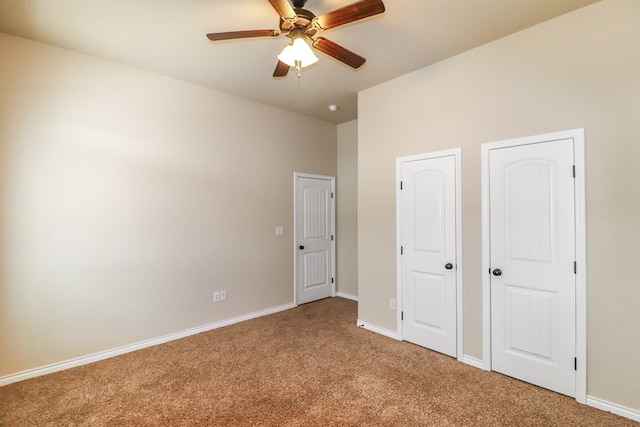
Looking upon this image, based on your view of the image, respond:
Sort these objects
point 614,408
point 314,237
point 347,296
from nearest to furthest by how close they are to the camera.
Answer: point 614,408 < point 314,237 < point 347,296

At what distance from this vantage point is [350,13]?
1754 mm

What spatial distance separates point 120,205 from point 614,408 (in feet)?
14.9

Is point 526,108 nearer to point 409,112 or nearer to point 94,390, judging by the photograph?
point 409,112

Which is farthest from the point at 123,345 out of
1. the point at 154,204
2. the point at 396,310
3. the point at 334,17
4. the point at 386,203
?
the point at 334,17

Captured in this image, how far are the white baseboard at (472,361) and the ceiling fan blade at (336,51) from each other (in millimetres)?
2823

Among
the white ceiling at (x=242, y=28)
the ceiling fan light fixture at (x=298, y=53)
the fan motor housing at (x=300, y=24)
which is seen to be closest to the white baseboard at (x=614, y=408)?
the white ceiling at (x=242, y=28)

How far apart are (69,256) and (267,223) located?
2203mm

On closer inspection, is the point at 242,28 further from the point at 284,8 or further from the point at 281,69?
the point at 284,8

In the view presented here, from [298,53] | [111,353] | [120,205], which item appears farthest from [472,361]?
[120,205]

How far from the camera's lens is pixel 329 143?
5.08 meters

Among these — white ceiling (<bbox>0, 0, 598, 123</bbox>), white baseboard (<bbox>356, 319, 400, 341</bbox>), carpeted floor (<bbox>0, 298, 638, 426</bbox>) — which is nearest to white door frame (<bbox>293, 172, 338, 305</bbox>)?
white baseboard (<bbox>356, 319, 400, 341</bbox>)

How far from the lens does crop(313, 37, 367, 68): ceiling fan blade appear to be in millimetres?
2061

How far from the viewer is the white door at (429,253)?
9.69ft

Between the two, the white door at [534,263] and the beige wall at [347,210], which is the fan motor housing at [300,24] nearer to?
the white door at [534,263]
